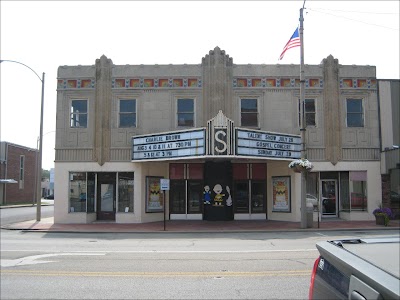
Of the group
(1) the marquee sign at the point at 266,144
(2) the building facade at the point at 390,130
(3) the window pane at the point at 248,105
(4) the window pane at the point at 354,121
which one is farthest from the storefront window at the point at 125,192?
(2) the building facade at the point at 390,130

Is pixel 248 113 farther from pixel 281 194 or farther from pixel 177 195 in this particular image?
pixel 177 195

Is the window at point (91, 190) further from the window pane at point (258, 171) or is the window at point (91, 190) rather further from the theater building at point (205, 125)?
the window pane at point (258, 171)

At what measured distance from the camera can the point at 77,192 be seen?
23266mm

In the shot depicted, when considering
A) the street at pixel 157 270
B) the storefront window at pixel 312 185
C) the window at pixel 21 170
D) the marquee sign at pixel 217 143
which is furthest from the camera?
the window at pixel 21 170

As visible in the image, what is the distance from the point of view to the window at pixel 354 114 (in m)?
23.7

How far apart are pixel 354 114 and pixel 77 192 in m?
16.3

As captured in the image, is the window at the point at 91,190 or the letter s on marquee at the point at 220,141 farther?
the window at the point at 91,190

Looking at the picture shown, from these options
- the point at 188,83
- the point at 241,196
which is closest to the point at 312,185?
the point at 241,196

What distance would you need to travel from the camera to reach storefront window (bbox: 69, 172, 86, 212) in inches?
909

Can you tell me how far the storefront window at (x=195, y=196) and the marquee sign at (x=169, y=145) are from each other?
3.56m

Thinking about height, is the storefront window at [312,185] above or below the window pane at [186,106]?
below

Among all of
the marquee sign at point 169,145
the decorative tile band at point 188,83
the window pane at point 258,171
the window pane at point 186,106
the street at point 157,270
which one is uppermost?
the decorative tile band at point 188,83

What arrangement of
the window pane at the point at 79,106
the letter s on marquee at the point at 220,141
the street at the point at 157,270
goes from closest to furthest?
the street at the point at 157,270 < the letter s on marquee at the point at 220,141 < the window pane at the point at 79,106

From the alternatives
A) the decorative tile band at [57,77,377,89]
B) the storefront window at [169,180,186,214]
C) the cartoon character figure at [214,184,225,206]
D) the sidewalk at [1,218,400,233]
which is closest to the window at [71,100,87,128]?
the decorative tile band at [57,77,377,89]
